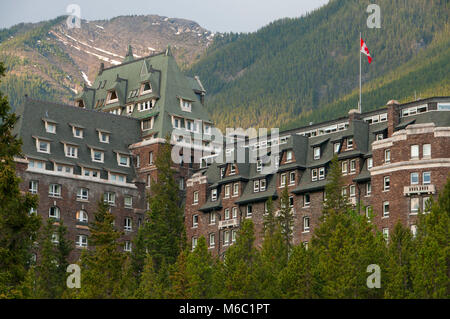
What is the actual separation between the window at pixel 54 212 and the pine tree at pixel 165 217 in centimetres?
1203

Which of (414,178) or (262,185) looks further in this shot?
(262,185)

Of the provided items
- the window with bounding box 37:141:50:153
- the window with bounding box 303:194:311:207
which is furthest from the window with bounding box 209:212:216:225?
the window with bounding box 37:141:50:153

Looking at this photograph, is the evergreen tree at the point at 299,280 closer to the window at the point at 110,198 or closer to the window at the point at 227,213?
the window at the point at 227,213

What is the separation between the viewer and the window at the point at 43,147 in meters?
142

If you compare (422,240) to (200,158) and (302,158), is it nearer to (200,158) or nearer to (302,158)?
(302,158)

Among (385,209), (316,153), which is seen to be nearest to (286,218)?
(385,209)

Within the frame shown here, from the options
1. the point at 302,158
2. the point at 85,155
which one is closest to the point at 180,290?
the point at 302,158

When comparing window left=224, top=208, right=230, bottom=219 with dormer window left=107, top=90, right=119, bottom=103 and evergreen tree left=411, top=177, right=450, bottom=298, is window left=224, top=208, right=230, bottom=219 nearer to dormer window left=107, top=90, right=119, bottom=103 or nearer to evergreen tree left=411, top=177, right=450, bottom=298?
dormer window left=107, top=90, right=119, bottom=103

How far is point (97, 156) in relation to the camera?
486 feet

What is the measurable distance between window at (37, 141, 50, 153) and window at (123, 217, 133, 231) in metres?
13.9

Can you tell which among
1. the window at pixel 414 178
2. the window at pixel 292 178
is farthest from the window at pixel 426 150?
the window at pixel 292 178

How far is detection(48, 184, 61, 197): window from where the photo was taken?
458ft

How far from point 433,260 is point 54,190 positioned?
6631cm

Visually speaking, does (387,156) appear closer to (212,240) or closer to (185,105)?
(212,240)
